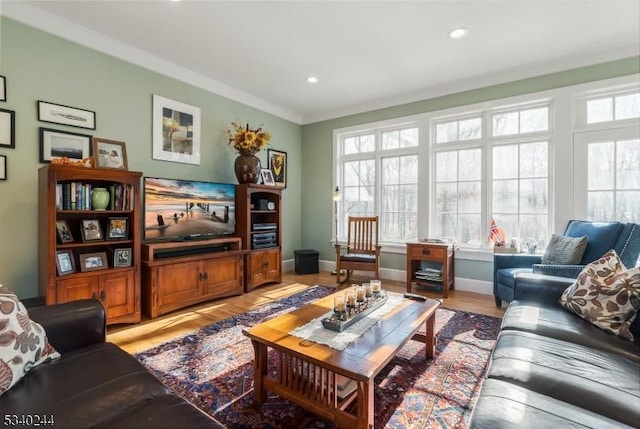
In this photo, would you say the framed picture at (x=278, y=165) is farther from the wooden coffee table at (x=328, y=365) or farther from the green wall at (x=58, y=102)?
the wooden coffee table at (x=328, y=365)

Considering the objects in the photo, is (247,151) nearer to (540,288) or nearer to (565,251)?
(540,288)

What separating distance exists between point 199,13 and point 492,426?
11.0 feet

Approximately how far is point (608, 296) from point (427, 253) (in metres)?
2.24

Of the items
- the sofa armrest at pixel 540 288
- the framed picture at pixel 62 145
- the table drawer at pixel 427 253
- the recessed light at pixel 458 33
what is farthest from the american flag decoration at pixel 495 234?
the framed picture at pixel 62 145

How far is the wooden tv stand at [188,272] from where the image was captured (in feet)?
10.2

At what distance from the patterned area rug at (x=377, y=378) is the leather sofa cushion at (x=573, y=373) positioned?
→ 1.62 ft

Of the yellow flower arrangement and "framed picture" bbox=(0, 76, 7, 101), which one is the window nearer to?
the yellow flower arrangement

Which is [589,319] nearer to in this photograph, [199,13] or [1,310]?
[1,310]

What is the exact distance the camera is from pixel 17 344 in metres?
1.22

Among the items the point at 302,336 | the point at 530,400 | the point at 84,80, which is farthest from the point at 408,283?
the point at 84,80

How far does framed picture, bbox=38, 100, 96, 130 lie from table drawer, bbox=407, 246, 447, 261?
3.87 metres

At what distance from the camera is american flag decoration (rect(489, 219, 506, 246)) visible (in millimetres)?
3803

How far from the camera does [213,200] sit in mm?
3883

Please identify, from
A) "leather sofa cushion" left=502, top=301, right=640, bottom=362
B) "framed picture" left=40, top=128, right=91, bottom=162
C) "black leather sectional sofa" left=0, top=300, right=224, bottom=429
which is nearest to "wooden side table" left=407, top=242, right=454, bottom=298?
"leather sofa cushion" left=502, top=301, right=640, bottom=362
